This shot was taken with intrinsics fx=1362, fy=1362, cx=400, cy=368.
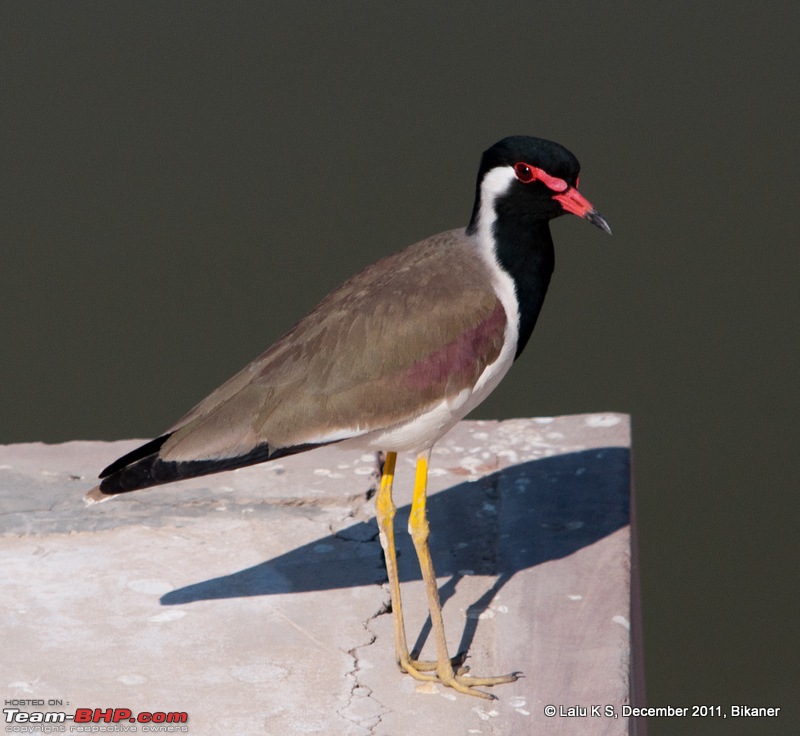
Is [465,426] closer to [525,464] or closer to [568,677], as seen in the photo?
[525,464]

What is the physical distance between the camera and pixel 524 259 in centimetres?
404

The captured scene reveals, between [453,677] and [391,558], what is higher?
[391,558]

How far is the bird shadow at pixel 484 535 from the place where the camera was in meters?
4.48

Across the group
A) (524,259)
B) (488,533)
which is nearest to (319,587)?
(488,533)

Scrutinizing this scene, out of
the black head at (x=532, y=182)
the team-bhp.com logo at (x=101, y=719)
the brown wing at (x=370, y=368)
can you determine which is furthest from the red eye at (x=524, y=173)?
the team-bhp.com logo at (x=101, y=719)

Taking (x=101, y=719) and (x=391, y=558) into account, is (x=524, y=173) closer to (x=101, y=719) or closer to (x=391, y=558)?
(x=391, y=558)

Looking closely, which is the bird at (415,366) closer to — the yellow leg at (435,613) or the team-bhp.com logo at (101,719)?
the yellow leg at (435,613)

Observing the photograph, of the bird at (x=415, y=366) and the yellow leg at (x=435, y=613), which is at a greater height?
the bird at (x=415, y=366)

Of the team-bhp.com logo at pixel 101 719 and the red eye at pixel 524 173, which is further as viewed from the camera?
the red eye at pixel 524 173

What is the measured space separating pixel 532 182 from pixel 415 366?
2.10 feet

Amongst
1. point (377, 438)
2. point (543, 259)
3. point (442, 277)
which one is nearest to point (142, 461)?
point (377, 438)

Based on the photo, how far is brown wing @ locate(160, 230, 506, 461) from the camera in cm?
395

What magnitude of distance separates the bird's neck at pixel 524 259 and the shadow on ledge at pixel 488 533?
Result: 93 cm

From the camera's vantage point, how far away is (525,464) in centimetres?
529
